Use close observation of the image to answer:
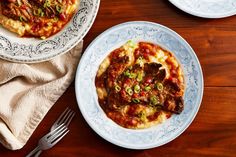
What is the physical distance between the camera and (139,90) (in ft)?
10.7

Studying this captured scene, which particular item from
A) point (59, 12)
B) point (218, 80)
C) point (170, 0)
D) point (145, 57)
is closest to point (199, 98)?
point (218, 80)

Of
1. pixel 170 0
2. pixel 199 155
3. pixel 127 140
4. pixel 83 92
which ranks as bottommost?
pixel 199 155

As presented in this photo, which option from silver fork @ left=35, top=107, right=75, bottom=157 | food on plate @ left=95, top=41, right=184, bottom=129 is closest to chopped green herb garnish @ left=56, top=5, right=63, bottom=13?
food on plate @ left=95, top=41, right=184, bottom=129

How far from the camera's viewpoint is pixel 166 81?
130 inches

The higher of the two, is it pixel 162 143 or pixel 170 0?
pixel 170 0

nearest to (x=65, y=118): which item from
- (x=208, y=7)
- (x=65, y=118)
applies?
(x=65, y=118)

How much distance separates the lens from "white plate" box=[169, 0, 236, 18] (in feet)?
11.1

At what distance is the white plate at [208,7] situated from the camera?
3369 millimetres

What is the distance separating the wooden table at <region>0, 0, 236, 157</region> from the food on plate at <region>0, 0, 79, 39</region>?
21 centimetres

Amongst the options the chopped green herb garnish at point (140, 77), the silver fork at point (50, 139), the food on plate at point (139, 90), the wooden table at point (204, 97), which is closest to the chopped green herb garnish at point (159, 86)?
the food on plate at point (139, 90)

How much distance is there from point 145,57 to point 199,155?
712 millimetres

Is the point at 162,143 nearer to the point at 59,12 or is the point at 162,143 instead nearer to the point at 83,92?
the point at 83,92

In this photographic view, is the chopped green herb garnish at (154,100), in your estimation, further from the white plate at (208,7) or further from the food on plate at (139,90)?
the white plate at (208,7)

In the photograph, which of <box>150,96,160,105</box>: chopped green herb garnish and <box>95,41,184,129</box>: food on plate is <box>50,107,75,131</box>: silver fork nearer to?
<box>95,41,184,129</box>: food on plate
